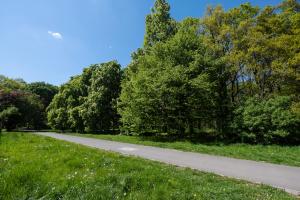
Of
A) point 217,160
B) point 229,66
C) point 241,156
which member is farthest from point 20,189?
point 229,66

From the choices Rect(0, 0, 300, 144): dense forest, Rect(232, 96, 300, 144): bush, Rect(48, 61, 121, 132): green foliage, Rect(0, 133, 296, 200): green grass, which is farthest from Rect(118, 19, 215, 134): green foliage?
Rect(0, 133, 296, 200): green grass

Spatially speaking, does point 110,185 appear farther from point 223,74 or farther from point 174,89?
point 223,74

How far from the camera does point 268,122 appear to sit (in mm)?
19703

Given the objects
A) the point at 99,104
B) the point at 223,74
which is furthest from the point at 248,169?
the point at 99,104

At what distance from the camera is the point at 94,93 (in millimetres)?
41312

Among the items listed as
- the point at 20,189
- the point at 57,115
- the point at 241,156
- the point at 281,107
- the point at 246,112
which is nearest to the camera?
the point at 20,189

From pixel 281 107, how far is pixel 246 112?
7.76 ft

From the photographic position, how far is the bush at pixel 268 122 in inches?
746

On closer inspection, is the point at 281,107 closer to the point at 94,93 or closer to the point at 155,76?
the point at 155,76

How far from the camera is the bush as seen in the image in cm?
1894

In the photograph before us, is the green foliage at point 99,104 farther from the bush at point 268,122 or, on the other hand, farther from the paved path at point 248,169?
the paved path at point 248,169

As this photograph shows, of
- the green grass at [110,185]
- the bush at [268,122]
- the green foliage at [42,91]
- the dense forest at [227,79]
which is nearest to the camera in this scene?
the green grass at [110,185]

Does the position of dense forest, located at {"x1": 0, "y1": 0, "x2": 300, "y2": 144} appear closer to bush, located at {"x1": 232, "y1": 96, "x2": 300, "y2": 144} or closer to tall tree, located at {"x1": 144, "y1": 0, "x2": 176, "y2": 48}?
bush, located at {"x1": 232, "y1": 96, "x2": 300, "y2": 144}

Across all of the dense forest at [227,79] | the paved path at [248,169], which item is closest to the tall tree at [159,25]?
the dense forest at [227,79]
